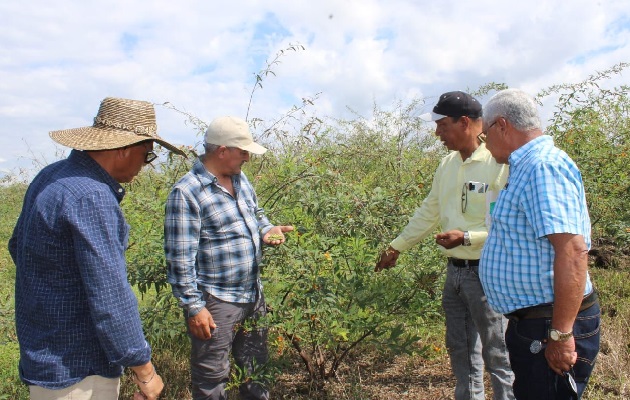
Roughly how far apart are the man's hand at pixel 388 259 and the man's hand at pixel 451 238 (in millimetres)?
429

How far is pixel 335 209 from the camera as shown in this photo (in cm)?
312

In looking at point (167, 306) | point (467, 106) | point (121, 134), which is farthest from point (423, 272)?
point (121, 134)

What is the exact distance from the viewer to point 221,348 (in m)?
2.69

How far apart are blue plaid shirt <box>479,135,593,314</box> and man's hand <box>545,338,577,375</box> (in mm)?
156

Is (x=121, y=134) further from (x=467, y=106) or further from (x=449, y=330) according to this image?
(x=449, y=330)

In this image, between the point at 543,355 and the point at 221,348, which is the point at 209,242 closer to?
→ the point at 221,348

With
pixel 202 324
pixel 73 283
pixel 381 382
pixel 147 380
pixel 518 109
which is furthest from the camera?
pixel 381 382

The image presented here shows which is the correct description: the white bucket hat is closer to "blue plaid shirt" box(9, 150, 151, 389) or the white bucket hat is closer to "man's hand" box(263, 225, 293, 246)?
"man's hand" box(263, 225, 293, 246)

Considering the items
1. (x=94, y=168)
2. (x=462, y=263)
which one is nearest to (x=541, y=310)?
(x=462, y=263)

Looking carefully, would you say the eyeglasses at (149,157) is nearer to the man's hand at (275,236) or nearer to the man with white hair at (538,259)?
the man's hand at (275,236)

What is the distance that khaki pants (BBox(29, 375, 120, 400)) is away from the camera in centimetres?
180

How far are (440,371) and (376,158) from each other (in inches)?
73.4

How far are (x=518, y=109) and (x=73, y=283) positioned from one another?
5.64 ft

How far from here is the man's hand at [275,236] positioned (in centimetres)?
268
